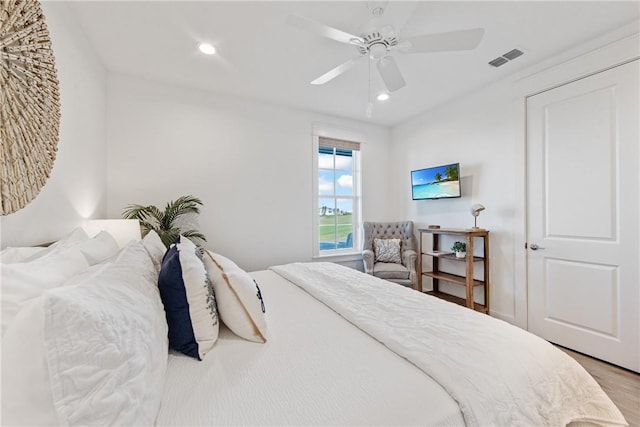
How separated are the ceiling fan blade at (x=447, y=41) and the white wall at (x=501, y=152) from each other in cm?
148

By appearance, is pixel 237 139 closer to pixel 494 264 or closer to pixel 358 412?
pixel 358 412

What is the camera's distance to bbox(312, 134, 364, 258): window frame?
3.72 metres

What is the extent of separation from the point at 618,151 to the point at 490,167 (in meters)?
1.01

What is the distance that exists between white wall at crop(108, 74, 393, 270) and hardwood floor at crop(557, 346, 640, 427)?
2.93 m

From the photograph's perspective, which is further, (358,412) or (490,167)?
(490,167)

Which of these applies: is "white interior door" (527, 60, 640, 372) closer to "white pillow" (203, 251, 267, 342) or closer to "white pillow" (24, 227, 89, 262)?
"white pillow" (203, 251, 267, 342)

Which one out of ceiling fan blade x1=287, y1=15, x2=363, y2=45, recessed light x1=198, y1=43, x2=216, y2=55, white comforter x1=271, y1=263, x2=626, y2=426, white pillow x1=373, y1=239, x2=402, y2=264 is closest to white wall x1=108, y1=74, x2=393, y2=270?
recessed light x1=198, y1=43, x2=216, y2=55

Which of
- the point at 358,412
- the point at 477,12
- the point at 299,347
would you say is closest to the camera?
the point at 358,412

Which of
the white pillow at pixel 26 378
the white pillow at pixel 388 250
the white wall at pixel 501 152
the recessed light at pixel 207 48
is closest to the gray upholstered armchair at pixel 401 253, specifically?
the white pillow at pixel 388 250

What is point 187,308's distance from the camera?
3.27 ft

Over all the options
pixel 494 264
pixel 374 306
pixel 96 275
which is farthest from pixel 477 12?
pixel 96 275

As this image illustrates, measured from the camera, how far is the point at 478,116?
3.14 meters

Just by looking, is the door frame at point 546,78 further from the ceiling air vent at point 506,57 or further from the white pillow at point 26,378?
the white pillow at point 26,378

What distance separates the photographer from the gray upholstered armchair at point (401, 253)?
3.37 m
